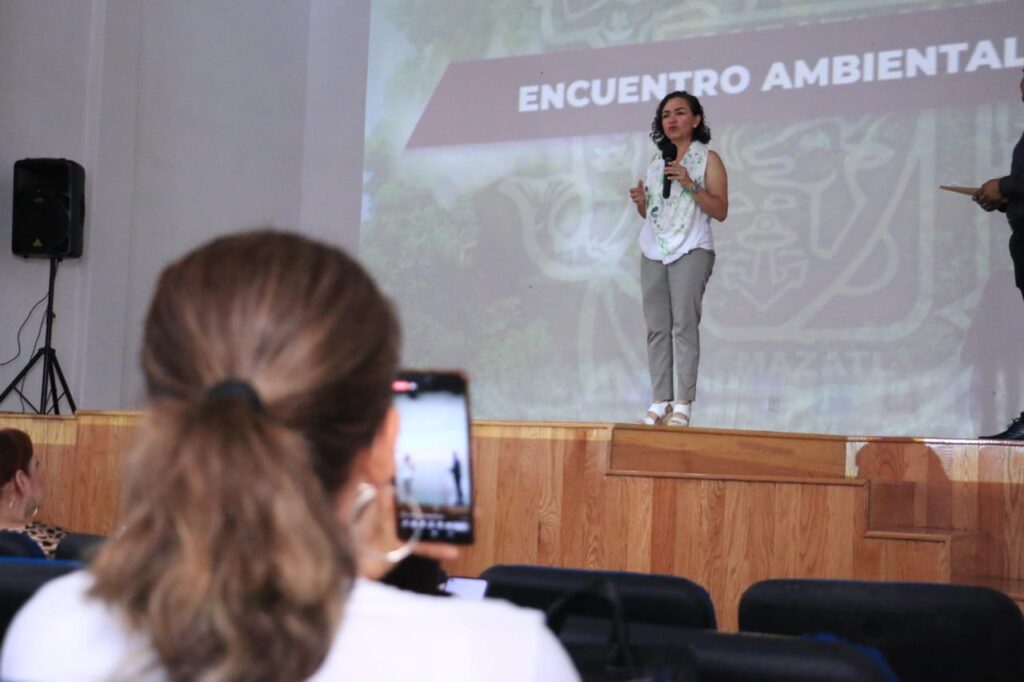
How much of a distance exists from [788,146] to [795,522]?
2604 millimetres

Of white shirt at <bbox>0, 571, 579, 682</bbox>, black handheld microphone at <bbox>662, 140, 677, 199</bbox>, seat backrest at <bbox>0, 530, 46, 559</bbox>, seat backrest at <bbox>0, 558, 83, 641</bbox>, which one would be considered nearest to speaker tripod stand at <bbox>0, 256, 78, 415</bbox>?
black handheld microphone at <bbox>662, 140, 677, 199</bbox>

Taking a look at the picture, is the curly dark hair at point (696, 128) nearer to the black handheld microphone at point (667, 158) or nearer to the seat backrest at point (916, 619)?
the black handheld microphone at point (667, 158)

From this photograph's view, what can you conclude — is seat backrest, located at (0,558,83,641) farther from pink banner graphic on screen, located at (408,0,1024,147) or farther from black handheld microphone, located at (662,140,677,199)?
pink banner graphic on screen, located at (408,0,1024,147)

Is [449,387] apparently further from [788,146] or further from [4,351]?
[4,351]

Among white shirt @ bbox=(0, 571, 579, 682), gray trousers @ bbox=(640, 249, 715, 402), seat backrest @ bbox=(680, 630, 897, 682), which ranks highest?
gray trousers @ bbox=(640, 249, 715, 402)

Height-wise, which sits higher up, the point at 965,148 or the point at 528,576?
the point at 965,148

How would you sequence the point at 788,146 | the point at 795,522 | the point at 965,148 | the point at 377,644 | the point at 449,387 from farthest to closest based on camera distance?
the point at 788,146 < the point at 965,148 < the point at 795,522 < the point at 449,387 < the point at 377,644

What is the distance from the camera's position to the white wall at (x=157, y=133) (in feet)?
18.8

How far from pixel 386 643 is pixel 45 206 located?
5.17 meters

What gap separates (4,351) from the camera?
18.5 feet

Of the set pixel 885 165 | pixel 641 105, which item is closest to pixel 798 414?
pixel 885 165

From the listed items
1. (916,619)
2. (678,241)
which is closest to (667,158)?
(678,241)

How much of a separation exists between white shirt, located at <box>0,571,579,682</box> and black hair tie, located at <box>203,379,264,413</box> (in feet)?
0.50

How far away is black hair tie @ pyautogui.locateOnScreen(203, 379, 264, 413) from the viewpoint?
2.55ft
